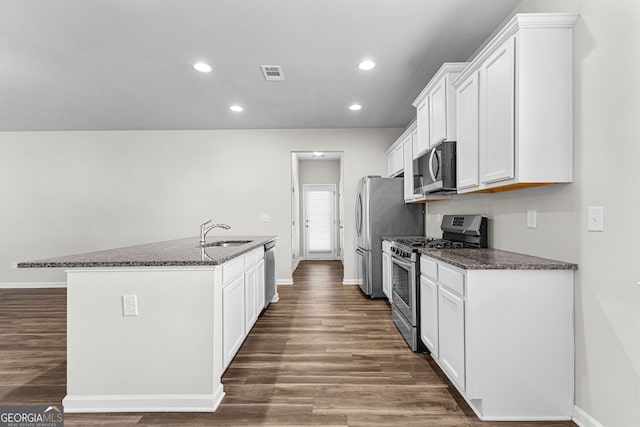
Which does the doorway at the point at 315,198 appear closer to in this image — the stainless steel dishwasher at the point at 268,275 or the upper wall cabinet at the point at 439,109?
the stainless steel dishwasher at the point at 268,275

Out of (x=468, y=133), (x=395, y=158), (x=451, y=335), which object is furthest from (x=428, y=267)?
(x=395, y=158)

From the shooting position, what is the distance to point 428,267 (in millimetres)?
2615

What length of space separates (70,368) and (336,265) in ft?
20.2

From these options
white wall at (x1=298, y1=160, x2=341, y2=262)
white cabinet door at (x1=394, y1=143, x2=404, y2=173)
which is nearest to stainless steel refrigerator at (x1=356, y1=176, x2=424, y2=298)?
white cabinet door at (x1=394, y1=143, x2=404, y2=173)

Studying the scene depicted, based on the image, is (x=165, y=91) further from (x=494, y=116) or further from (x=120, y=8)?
(x=494, y=116)

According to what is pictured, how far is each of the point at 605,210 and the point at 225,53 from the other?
9.92ft

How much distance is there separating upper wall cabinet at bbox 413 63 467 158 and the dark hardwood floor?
6.13 ft

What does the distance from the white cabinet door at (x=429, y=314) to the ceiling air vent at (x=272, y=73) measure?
2416 millimetres

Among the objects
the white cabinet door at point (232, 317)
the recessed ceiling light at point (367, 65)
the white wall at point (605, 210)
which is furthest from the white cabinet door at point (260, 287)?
the white wall at point (605, 210)

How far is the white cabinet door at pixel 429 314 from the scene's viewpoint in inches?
97.5

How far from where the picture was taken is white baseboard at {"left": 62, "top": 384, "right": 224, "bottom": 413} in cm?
204

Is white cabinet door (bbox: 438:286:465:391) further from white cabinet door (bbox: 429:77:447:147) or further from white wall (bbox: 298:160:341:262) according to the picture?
white wall (bbox: 298:160:341:262)

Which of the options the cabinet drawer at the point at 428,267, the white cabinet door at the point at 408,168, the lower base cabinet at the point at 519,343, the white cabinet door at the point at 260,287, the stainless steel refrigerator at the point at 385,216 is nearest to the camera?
the lower base cabinet at the point at 519,343

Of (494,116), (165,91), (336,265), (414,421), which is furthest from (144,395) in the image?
(336,265)
